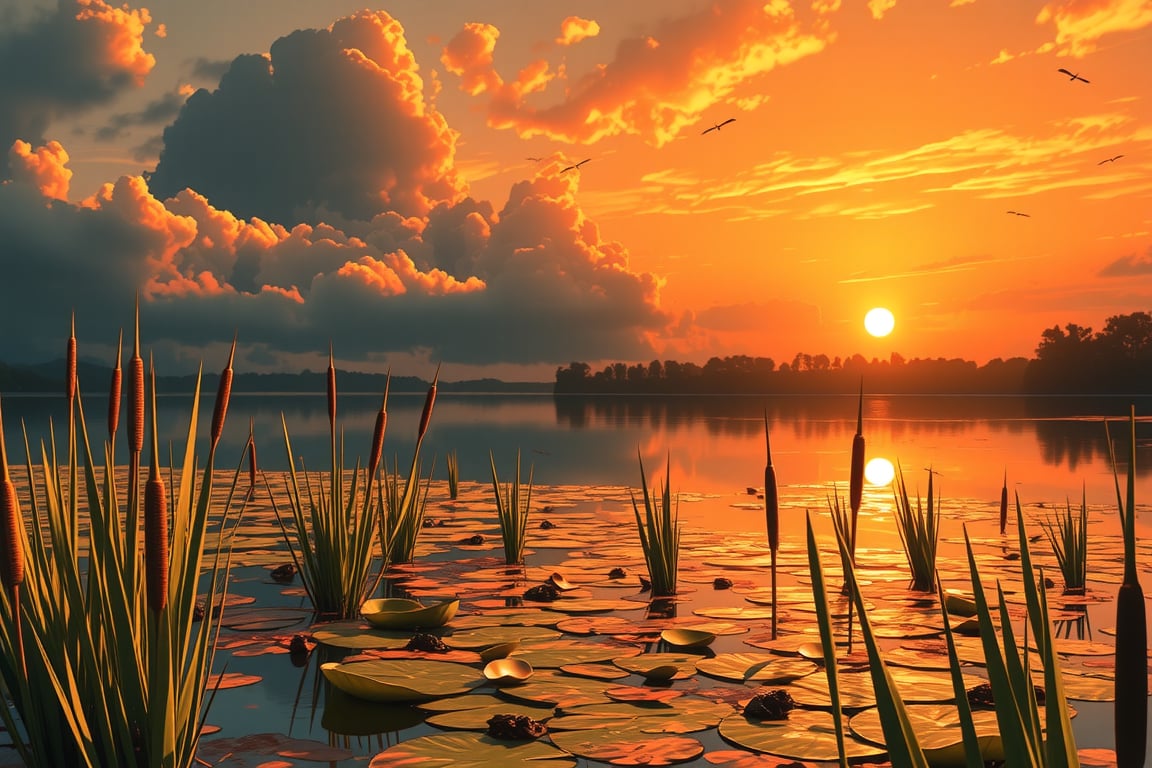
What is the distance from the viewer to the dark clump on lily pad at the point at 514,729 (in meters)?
3.78

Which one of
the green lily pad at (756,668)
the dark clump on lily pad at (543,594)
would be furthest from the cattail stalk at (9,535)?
the dark clump on lily pad at (543,594)

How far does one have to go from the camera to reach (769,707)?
161 inches

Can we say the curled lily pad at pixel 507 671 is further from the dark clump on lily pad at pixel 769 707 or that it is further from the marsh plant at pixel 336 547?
the marsh plant at pixel 336 547

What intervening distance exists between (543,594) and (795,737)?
10.1ft

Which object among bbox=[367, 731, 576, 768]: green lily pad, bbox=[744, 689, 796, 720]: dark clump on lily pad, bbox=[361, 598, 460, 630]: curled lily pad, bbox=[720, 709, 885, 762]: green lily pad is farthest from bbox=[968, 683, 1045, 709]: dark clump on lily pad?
bbox=[361, 598, 460, 630]: curled lily pad

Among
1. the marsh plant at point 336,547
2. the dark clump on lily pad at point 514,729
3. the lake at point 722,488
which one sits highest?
the marsh plant at point 336,547

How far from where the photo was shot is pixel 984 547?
9.67m

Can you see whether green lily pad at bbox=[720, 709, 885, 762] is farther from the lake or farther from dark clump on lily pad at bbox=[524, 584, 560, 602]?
dark clump on lily pad at bbox=[524, 584, 560, 602]

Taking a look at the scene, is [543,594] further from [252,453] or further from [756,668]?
[252,453]

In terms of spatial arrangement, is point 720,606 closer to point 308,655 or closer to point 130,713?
point 308,655

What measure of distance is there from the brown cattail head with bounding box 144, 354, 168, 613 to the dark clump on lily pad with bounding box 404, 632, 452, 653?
2963mm

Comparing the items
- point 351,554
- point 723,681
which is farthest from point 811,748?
point 351,554

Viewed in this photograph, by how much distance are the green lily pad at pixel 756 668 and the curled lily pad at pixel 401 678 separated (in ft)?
4.16

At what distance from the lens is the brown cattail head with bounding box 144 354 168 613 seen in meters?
2.30
